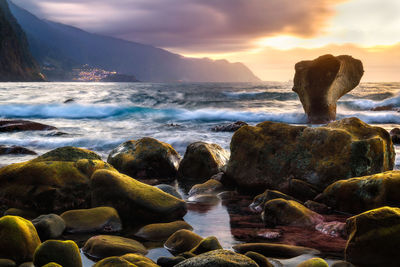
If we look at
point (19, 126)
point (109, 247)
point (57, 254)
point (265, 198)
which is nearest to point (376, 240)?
point (265, 198)

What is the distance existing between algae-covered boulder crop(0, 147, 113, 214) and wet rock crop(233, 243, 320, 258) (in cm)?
266

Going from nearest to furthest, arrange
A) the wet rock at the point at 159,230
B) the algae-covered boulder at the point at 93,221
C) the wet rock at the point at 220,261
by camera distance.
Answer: the wet rock at the point at 220,261 < the wet rock at the point at 159,230 < the algae-covered boulder at the point at 93,221

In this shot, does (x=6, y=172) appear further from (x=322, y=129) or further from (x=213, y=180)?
(x=322, y=129)

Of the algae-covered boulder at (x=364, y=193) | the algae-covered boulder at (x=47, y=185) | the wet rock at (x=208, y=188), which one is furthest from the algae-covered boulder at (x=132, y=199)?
the algae-covered boulder at (x=364, y=193)

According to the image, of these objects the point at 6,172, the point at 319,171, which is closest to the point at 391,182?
the point at 319,171

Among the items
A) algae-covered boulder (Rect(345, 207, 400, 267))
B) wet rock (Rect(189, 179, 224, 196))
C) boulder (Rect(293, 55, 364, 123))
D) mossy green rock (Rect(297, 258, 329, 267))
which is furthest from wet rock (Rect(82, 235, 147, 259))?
boulder (Rect(293, 55, 364, 123))

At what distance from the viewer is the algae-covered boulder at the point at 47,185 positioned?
18.1 feet

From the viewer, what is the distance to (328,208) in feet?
18.6

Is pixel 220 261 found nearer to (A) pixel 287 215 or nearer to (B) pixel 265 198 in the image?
(A) pixel 287 215

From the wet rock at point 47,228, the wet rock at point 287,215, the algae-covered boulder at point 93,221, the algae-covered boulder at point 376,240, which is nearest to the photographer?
the algae-covered boulder at point 376,240

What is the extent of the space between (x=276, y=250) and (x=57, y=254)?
204cm

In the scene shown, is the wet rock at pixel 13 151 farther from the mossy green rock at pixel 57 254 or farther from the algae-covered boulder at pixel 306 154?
the mossy green rock at pixel 57 254

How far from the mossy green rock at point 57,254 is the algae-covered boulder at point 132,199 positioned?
1681 mm

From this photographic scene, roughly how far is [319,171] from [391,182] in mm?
1333
